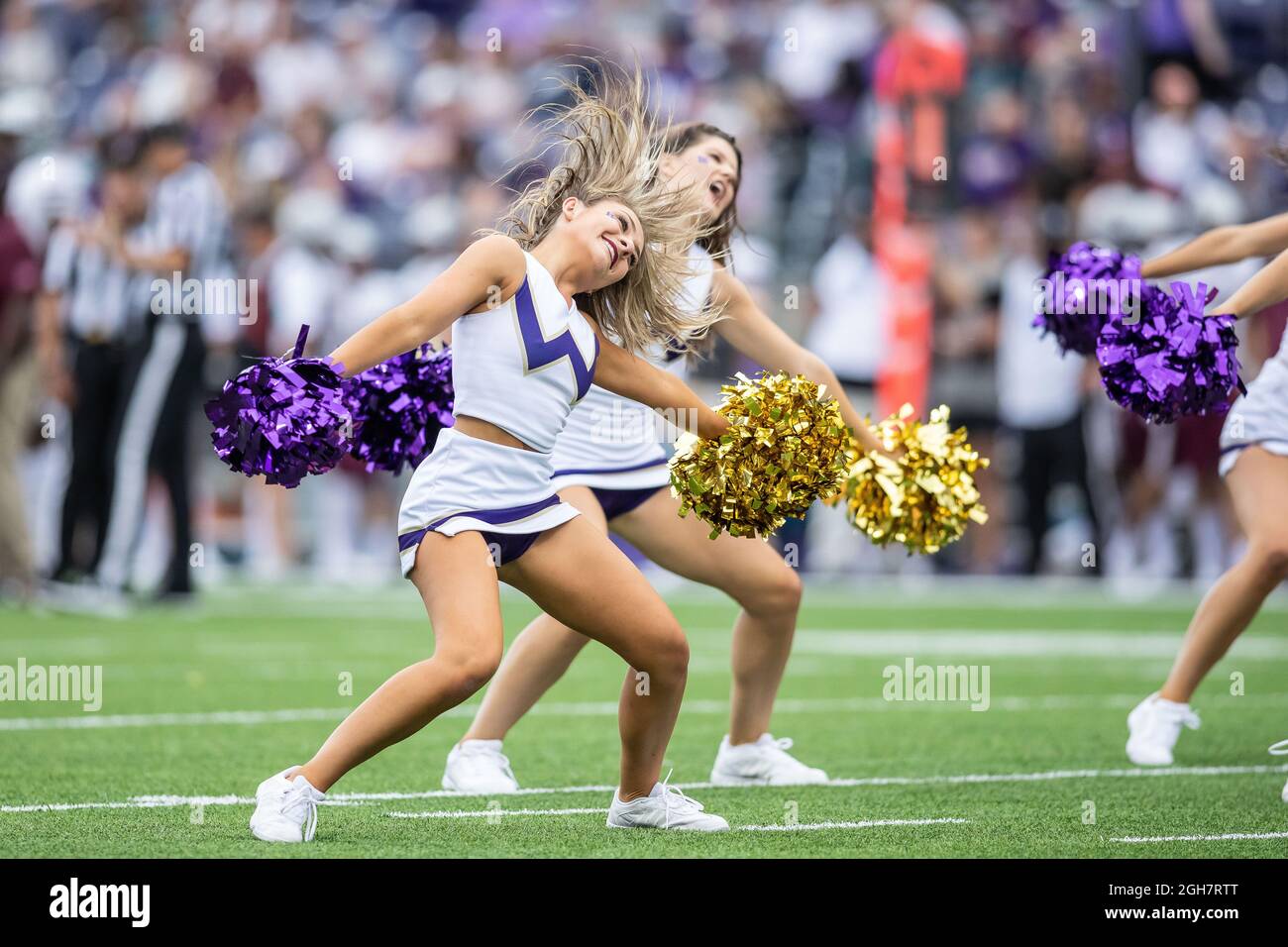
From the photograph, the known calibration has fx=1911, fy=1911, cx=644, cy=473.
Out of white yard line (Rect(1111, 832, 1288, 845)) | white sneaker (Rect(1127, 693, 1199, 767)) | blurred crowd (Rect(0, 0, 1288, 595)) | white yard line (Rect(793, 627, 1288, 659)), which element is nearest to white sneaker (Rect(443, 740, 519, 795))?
white yard line (Rect(1111, 832, 1288, 845))

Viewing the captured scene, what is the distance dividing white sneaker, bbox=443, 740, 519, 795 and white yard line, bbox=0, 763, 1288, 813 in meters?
0.04

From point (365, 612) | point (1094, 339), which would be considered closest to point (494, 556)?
point (1094, 339)

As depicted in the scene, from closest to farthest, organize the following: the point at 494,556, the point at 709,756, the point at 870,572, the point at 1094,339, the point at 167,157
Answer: the point at 494,556
the point at 1094,339
the point at 709,756
the point at 167,157
the point at 870,572

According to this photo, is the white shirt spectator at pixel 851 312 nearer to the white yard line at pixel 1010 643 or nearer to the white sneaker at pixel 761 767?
the white yard line at pixel 1010 643

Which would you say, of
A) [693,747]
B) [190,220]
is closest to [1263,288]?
[693,747]

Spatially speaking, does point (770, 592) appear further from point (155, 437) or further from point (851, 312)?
point (851, 312)

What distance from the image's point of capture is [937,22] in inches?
622

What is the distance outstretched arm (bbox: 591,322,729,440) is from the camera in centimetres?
490

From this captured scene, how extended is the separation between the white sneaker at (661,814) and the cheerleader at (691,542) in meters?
0.78

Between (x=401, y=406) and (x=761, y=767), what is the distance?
165 cm

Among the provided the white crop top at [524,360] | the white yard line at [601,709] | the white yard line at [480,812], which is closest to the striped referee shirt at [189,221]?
the white yard line at [601,709]

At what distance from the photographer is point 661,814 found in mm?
4863
